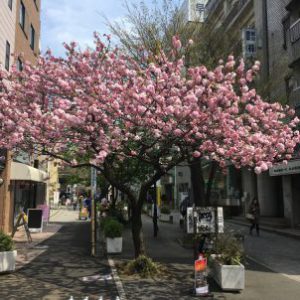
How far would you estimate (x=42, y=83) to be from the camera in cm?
935

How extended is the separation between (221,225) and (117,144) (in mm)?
3302

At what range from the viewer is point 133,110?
841 centimetres

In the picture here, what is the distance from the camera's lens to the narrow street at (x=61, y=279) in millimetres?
9008

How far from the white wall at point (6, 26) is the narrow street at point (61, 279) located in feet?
29.1

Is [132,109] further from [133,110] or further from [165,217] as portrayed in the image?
[165,217]

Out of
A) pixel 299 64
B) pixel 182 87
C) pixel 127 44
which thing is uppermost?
pixel 299 64

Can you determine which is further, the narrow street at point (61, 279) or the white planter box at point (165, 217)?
the white planter box at point (165, 217)

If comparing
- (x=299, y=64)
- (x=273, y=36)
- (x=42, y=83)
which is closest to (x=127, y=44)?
(x=42, y=83)

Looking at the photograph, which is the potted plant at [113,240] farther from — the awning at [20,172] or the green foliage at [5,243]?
the awning at [20,172]

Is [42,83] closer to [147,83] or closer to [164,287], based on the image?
[147,83]

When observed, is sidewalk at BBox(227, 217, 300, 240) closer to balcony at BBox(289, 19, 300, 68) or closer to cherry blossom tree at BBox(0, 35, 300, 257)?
balcony at BBox(289, 19, 300, 68)

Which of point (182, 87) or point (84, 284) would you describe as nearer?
point (182, 87)

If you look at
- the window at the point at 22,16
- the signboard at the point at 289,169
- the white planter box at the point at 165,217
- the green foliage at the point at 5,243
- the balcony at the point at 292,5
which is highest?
the window at the point at 22,16

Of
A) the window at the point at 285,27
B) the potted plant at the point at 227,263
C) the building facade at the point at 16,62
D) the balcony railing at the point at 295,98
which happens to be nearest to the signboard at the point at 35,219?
the building facade at the point at 16,62
